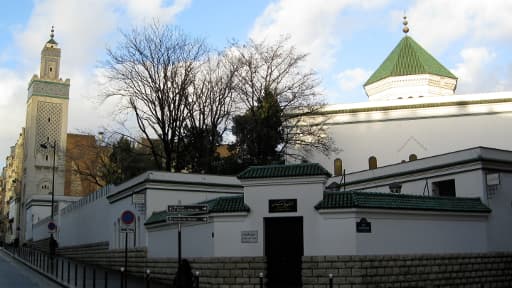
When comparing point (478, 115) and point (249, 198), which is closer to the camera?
point (249, 198)

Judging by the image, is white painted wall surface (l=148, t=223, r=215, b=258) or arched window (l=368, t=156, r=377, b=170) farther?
arched window (l=368, t=156, r=377, b=170)

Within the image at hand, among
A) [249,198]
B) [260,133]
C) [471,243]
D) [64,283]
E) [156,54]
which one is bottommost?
[64,283]

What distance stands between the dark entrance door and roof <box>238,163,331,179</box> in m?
1.38

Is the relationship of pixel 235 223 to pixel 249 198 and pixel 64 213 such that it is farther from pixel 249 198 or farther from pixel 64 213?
pixel 64 213

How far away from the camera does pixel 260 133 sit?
40719mm

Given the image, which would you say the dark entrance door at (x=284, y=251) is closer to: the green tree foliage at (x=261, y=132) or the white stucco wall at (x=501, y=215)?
the white stucco wall at (x=501, y=215)

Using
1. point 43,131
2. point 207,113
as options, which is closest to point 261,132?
point 207,113

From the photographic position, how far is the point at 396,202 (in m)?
18.0

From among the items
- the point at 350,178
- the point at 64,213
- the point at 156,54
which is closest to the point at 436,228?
the point at 350,178

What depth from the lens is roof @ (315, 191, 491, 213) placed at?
1706 cm

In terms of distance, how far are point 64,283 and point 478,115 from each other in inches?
1292

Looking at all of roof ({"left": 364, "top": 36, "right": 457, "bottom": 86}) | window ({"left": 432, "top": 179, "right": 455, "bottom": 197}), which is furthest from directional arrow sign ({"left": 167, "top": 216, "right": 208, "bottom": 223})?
roof ({"left": 364, "top": 36, "right": 457, "bottom": 86})

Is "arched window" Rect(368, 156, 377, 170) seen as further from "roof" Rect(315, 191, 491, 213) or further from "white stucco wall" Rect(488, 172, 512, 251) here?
"roof" Rect(315, 191, 491, 213)

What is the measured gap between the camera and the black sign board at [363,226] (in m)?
16.9
